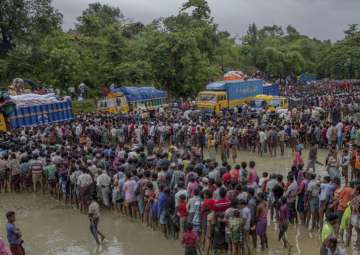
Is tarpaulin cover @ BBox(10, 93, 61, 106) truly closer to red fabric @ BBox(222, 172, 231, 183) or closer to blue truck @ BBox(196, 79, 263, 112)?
blue truck @ BBox(196, 79, 263, 112)

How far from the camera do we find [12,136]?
20203 millimetres

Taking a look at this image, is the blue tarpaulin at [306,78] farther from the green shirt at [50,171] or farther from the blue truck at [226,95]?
the green shirt at [50,171]

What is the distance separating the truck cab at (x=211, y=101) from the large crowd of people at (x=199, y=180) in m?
7.48

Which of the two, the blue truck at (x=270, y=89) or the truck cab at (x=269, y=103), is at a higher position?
the blue truck at (x=270, y=89)

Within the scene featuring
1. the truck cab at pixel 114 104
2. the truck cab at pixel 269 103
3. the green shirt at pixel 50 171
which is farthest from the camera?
the truck cab at pixel 269 103

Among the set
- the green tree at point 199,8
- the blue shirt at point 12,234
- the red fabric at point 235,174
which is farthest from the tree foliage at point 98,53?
the blue shirt at point 12,234

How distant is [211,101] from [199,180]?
18.5 m

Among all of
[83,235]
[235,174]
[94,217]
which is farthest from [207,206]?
[83,235]

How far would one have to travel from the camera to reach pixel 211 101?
30.0 m

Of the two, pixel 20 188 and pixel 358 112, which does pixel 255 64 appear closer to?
pixel 358 112

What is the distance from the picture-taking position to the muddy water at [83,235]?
11047 mm

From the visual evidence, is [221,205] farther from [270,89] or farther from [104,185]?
[270,89]

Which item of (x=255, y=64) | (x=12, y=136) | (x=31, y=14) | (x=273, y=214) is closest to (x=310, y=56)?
(x=255, y=64)

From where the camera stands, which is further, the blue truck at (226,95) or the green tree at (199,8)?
the green tree at (199,8)
